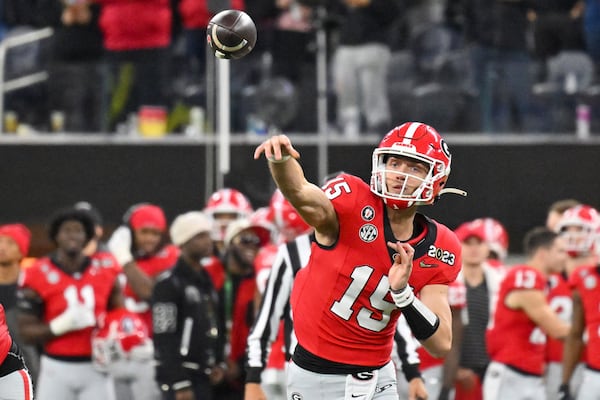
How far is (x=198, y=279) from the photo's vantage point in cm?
927

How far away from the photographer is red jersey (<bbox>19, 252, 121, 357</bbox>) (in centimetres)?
933

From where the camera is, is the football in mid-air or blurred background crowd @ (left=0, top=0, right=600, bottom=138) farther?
blurred background crowd @ (left=0, top=0, right=600, bottom=138)

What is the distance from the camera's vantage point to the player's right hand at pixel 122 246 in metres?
10.7

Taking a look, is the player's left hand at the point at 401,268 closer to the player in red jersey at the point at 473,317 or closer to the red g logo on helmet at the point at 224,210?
the player in red jersey at the point at 473,317

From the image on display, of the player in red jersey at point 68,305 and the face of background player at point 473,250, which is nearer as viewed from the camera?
the player in red jersey at point 68,305

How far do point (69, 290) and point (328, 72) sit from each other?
4.63 m

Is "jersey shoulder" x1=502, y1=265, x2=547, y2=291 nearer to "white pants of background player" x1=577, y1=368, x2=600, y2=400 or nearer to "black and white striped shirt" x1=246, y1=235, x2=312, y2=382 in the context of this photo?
"white pants of background player" x1=577, y1=368, x2=600, y2=400

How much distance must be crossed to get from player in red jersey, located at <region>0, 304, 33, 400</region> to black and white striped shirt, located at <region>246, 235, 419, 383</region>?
149 centimetres

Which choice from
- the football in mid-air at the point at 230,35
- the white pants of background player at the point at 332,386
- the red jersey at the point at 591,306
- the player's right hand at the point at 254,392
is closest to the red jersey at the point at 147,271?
the player's right hand at the point at 254,392

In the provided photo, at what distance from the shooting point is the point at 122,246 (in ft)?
35.6

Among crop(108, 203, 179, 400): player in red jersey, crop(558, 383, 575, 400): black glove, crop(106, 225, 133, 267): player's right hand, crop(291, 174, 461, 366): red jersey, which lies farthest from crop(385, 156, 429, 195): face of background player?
crop(106, 225, 133, 267): player's right hand

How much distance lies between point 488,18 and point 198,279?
17.1 feet

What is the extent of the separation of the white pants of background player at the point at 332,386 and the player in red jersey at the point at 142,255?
13.6ft

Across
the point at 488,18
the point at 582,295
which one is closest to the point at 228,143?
the point at 488,18
